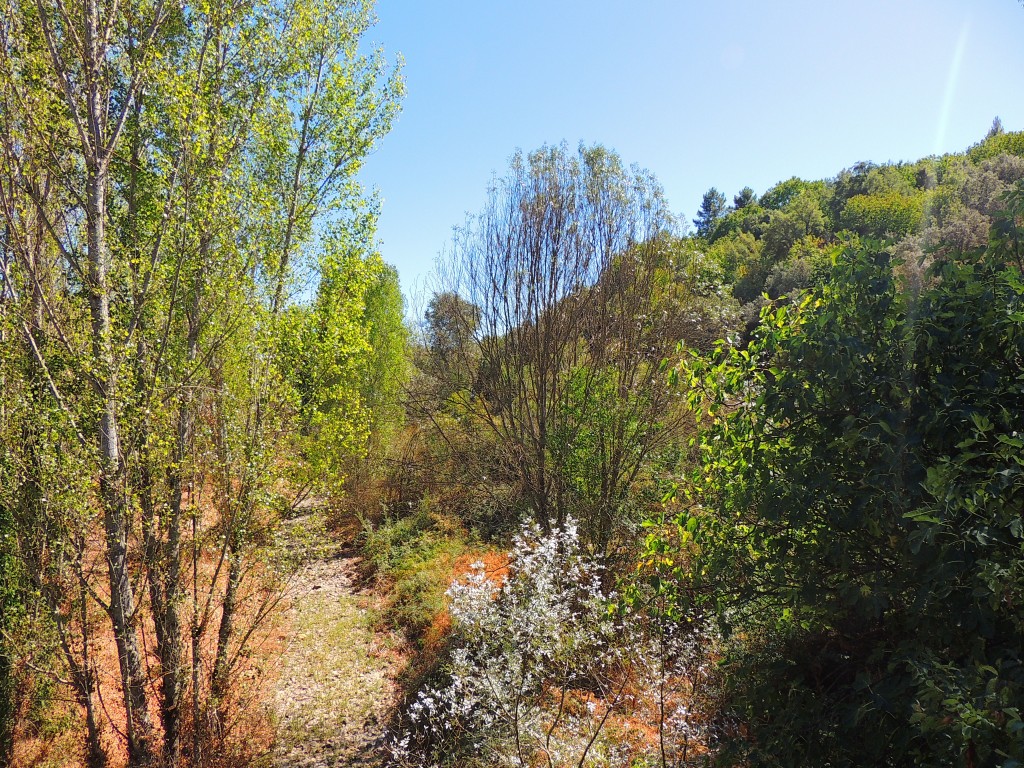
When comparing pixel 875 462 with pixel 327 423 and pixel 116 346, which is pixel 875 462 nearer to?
pixel 116 346

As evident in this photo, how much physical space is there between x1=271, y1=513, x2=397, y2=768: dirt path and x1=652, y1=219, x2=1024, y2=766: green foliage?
5.32m

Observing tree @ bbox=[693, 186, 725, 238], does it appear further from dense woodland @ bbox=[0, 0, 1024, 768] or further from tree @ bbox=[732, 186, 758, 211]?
dense woodland @ bbox=[0, 0, 1024, 768]

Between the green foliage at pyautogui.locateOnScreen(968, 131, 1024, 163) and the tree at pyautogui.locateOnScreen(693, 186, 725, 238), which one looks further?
the tree at pyautogui.locateOnScreen(693, 186, 725, 238)

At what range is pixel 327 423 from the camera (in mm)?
7555

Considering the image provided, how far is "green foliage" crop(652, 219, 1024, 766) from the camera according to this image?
6.33ft

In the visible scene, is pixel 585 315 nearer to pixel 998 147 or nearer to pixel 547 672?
pixel 547 672

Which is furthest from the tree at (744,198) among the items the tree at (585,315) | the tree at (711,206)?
the tree at (585,315)

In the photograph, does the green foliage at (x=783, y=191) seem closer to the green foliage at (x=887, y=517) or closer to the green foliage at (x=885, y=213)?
the green foliage at (x=885, y=213)

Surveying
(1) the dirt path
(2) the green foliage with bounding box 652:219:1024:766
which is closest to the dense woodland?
(2) the green foliage with bounding box 652:219:1024:766

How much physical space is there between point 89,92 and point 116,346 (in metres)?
2.48

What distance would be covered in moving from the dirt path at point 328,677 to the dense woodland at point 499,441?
389 millimetres

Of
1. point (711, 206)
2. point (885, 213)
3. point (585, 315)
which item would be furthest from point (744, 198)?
point (585, 315)

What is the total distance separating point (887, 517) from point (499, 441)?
21.4 ft

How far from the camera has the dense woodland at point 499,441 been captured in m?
2.34
